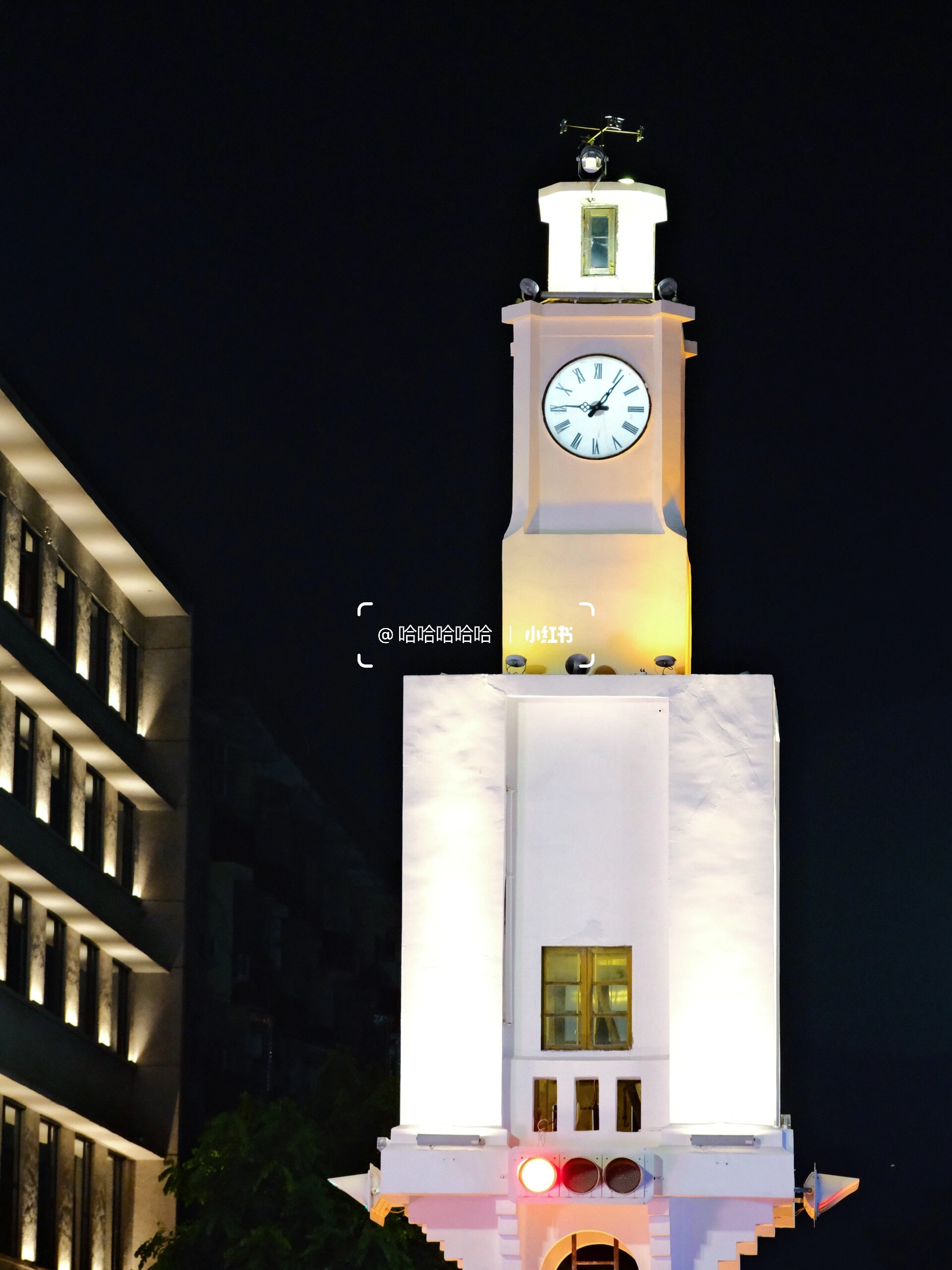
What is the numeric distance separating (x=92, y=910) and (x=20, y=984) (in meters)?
3.62

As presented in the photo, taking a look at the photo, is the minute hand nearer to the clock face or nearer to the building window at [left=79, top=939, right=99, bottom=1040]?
the clock face

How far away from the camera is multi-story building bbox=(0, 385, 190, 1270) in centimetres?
5347

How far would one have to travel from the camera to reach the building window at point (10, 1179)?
53.2 metres

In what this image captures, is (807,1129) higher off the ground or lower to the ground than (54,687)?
lower

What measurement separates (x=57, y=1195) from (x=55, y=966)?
482cm

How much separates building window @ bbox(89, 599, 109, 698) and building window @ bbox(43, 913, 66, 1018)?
5758 millimetres

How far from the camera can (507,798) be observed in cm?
3491

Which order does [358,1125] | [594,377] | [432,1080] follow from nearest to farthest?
[432,1080]
[594,377]
[358,1125]

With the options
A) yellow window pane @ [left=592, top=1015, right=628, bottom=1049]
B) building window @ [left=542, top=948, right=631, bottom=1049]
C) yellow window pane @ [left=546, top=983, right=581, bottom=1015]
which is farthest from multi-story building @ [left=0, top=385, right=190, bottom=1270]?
yellow window pane @ [left=592, top=1015, right=628, bottom=1049]

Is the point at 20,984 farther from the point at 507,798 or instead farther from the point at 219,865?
the point at 507,798

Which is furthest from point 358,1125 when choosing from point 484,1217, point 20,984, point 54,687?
point 484,1217

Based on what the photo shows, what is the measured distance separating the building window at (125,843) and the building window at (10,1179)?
7.85 meters

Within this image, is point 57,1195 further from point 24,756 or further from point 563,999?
point 563,999

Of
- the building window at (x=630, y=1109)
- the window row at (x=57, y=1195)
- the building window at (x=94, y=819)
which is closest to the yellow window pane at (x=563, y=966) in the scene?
the building window at (x=630, y=1109)
